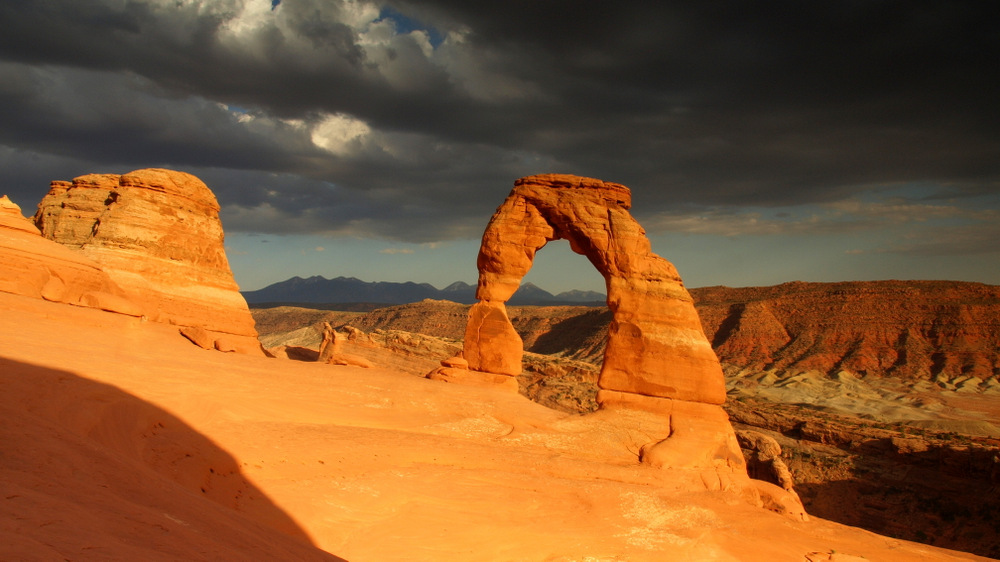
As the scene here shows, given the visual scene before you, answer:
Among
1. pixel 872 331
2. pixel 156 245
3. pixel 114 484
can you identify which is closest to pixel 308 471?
pixel 114 484

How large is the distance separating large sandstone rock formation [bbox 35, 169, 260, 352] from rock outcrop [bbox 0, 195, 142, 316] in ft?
7.79

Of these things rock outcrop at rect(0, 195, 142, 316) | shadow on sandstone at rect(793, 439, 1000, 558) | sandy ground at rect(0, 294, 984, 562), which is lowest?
shadow on sandstone at rect(793, 439, 1000, 558)

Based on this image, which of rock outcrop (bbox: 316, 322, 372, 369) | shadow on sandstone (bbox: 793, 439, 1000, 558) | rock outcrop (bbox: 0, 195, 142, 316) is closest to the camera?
rock outcrop (bbox: 0, 195, 142, 316)

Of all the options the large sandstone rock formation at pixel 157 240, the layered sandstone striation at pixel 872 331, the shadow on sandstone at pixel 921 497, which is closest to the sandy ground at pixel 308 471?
the large sandstone rock formation at pixel 157 240

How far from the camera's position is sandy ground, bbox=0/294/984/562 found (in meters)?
4.95

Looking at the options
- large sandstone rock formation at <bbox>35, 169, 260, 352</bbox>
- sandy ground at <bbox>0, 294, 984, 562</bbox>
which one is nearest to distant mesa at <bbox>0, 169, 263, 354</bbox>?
large sandstone rock formation at <bbox>35, 169, 260, 352</bbox>

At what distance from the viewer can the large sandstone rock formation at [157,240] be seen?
17750mm

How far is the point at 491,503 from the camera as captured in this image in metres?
10.5

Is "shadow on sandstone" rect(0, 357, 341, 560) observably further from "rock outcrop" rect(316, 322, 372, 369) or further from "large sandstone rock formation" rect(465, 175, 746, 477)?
"large sandstone rock formation" rect(465, 175, 746, 477)

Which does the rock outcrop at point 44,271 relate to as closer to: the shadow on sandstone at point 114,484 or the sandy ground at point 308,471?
the sandy ground at point 308,471

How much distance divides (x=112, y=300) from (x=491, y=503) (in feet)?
34.2

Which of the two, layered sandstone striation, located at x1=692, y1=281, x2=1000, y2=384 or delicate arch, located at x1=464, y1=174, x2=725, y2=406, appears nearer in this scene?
delicate arch, located at x1=464, y1=174, x2=725, y2=406

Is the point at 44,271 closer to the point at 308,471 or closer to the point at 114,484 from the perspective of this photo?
the point at 308,471

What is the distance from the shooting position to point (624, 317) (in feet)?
55.0
